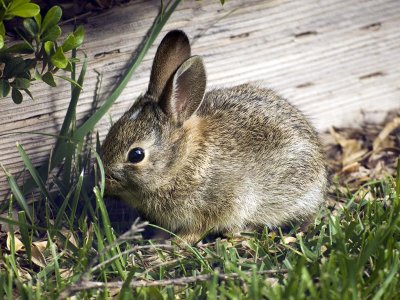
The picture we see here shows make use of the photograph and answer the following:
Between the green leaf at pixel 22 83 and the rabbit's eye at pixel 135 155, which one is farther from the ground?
the green leaf at pixel 22 83

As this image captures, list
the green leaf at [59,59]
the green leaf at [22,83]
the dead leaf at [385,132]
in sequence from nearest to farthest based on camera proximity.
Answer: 1. the green leaf at [59,59]
2. the green leaf at [22,83]
3. the dead leaf at [385,132]

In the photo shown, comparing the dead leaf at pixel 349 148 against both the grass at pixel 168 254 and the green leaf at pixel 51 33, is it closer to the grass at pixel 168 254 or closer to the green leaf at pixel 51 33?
the grass at pixel 168 254

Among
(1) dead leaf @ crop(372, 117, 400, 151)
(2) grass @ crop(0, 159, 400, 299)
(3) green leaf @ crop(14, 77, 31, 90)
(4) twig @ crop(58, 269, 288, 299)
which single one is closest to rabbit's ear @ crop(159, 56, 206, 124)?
(2) grass @ crop(0, 159, 400, 299)

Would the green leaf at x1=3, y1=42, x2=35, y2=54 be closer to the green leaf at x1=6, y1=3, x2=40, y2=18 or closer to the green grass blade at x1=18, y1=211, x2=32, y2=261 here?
the green leaf at x1=6, y1=3, x2=40, y2=18

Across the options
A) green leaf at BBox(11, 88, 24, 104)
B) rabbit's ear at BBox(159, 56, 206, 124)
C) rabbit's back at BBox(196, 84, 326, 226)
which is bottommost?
rabbit's back at BBox(196, 84, 326, 226)

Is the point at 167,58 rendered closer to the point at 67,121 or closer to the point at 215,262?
the point at 67,121

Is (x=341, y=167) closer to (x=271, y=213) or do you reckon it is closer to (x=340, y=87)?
(x=340, y=87)

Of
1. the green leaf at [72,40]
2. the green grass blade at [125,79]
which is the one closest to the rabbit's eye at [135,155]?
the green grass blade at [125,79]

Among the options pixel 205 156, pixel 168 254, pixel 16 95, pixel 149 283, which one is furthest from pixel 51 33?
pixel 149 283
